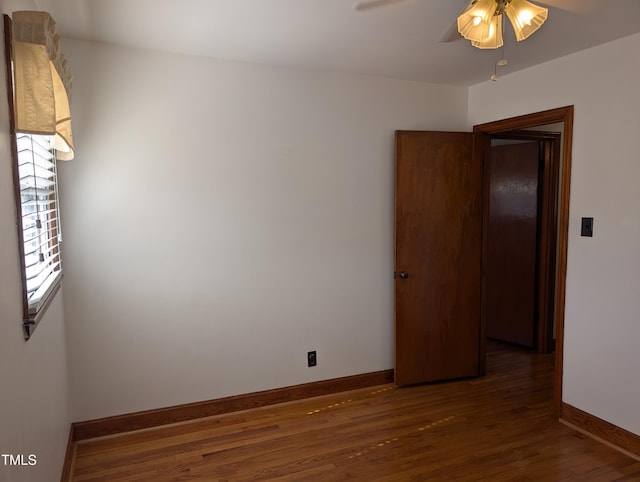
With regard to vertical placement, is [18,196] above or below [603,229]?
above

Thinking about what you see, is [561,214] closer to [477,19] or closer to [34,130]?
[477,19]

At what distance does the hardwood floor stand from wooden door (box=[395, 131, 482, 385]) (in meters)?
0.35

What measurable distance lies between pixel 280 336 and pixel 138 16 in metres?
2.13

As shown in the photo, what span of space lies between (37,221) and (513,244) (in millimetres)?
3989

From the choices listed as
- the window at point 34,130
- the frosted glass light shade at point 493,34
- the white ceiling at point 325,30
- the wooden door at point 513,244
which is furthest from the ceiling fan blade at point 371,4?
the wooden door at point 513,244

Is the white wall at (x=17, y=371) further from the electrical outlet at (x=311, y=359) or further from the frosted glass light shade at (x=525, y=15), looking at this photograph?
the frosted glass light shade at (x=525, y=15)

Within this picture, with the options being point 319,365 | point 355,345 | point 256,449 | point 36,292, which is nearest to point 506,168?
point 355,345

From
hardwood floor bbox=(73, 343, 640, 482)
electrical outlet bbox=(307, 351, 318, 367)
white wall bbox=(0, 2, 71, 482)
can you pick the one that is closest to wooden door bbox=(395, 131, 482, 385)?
hardwood floor bbox=(73, 343, 640, 482)

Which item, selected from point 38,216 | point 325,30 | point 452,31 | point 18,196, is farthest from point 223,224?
point 452,31

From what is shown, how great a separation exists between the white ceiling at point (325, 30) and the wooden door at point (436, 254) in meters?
0.67

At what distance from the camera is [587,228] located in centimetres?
267

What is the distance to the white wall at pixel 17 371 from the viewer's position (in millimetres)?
1173

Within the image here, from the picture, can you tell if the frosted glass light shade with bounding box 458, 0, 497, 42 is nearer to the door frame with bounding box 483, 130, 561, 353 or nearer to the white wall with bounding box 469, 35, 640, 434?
the white wall with bounding box 469, 35, 640, 434

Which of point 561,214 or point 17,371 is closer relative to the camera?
point 17,371
